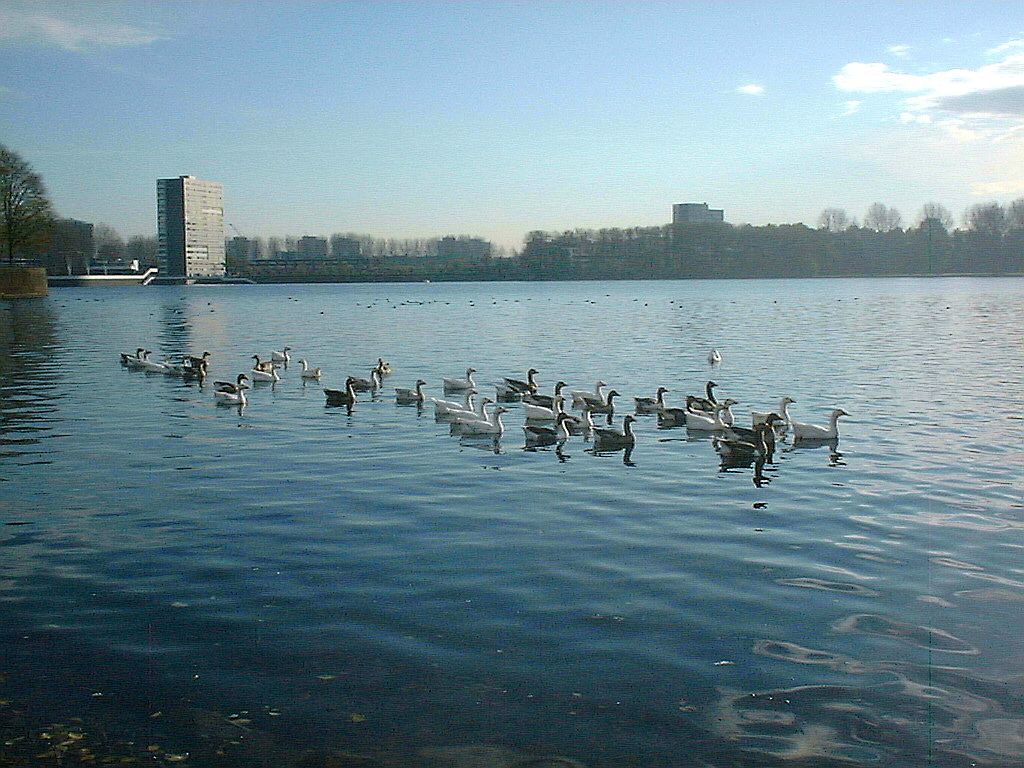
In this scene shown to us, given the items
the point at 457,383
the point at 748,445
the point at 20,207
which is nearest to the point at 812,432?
the point at 748,445

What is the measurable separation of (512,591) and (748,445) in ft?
25.2

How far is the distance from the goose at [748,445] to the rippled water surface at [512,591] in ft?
1.43

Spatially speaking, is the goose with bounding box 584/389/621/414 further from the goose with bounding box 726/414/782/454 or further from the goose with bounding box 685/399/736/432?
the goose with bounding box 726/414/782/454

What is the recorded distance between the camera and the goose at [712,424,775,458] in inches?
640

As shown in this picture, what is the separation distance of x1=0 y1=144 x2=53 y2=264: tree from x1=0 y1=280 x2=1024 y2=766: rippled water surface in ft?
223

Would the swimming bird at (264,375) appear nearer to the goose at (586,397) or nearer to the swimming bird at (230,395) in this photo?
the swimming bird at (230,395)

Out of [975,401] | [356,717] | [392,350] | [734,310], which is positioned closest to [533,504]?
[356,717]

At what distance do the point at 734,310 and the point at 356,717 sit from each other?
2658 inches

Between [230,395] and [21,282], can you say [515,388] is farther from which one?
[21,282]

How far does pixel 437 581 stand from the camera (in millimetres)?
9906

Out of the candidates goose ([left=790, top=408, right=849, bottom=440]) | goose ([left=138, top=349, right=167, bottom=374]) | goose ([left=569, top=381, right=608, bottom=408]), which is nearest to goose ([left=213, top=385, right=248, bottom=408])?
goose ([left=569, top=381, right=608, bottom=408])

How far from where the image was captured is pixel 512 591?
31.6 ft

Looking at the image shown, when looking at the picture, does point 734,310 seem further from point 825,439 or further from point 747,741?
point 747,741

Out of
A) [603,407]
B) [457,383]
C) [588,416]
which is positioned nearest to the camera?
[588,416]
